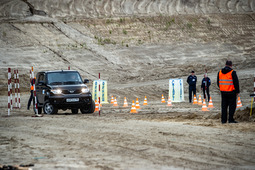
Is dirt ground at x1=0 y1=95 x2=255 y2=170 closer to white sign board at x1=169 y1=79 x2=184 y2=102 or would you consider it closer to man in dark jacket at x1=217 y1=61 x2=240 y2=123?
man in dark jacket at x1=217 y1=61 x2=240 y2=123

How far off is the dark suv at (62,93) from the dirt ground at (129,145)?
4660 mm

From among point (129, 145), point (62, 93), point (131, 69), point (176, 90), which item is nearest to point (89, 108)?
point (62, 93)

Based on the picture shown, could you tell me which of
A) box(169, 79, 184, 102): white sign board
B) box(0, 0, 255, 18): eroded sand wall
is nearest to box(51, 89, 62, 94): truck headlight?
box(169, 79, 184, 102): white sign board

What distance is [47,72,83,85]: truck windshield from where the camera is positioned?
64.1 ft

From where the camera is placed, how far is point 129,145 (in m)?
9.53

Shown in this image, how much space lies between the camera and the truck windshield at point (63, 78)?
19547mm

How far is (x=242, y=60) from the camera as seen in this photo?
49500 mm

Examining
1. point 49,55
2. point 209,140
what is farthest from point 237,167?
point 49,55

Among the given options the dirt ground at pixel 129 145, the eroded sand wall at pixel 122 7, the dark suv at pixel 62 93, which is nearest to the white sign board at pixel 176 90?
the dark suv at pixel 62 93

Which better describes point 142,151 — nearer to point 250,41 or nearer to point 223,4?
point 250,41

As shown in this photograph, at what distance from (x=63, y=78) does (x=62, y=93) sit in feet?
3.95

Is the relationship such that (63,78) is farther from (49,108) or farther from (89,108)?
(89,108)

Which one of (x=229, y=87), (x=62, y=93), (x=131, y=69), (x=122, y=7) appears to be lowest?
(x=62, y=93)

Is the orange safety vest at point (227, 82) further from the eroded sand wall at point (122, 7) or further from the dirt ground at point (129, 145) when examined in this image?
the eroded sand wall at point (122, 7)
